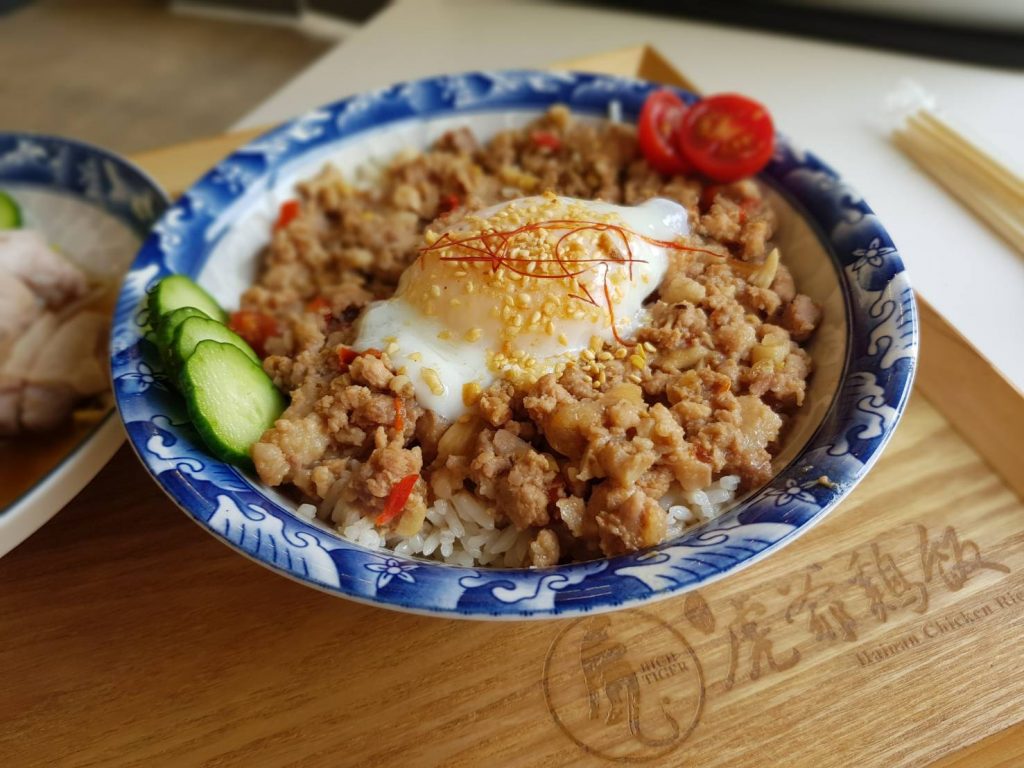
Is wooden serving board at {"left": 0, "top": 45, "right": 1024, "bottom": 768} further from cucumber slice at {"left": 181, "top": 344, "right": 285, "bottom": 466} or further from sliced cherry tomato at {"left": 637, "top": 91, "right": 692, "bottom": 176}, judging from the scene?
sliced cherry tomato at {"left": 637, "top": 91, "right": 692, "bottom": 176}

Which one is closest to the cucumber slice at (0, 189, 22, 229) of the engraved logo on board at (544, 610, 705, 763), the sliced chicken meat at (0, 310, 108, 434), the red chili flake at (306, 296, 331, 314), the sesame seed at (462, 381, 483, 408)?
the sliced chicken meat at (0, 310, 108, 434)

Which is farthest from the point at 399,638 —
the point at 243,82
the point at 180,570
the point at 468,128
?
the point at 243,82

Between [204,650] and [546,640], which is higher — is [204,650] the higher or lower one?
the lower one

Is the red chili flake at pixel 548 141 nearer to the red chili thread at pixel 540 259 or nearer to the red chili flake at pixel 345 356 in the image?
the red chili thread at pixel 540 259

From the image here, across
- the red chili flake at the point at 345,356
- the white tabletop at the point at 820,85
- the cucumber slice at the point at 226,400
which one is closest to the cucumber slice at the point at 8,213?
the white tabletop at the point at 820,85

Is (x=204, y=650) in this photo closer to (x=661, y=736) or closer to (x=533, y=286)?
(x=661, y=736)

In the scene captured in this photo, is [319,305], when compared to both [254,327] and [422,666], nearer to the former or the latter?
[254,327]
